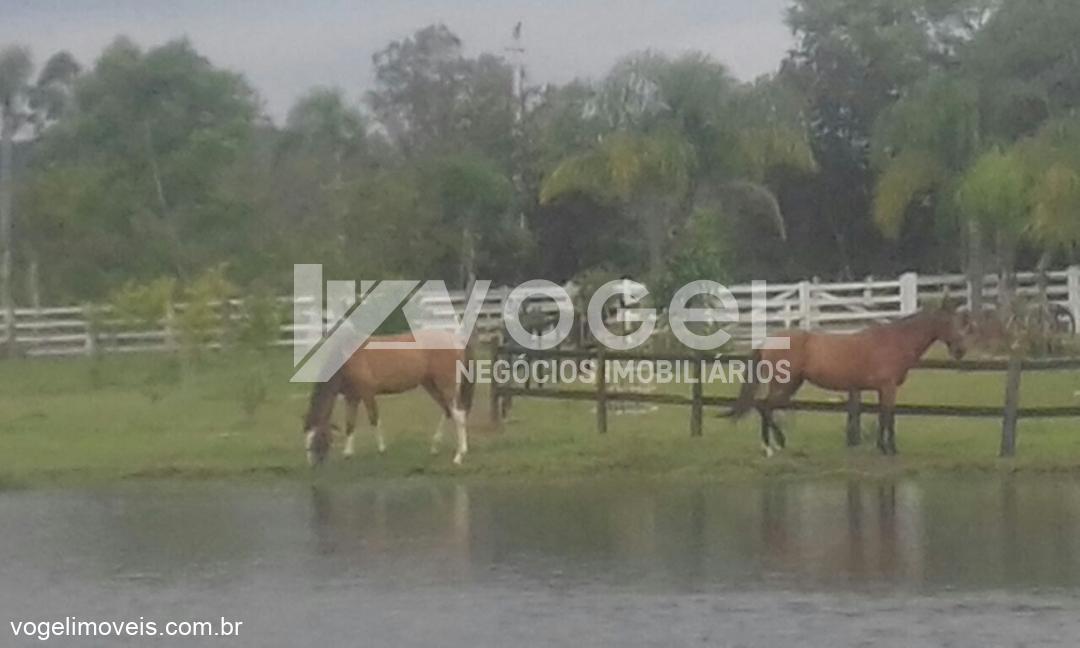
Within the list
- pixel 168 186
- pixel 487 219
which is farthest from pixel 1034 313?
pixel 168 186

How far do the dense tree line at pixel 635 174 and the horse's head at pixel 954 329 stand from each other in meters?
5.44

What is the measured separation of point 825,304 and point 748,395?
15.9 metres

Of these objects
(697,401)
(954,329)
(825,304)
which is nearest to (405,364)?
(697,401)

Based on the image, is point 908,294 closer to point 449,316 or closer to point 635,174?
point 635,174

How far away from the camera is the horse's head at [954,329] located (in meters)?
18.5

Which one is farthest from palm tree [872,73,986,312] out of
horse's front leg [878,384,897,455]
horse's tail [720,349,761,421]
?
horse's front leg [878,384,897,455]

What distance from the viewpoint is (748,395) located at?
18359 mm

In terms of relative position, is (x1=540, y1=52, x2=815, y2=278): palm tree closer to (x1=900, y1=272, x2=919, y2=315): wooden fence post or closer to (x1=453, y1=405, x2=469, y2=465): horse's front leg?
(x1=900, y1=272, x2=919, y2=315): wooden fence post

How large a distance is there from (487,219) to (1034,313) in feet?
48.2

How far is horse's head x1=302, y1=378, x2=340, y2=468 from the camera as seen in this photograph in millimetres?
18172

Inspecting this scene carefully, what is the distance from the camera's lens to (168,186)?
49.7 m

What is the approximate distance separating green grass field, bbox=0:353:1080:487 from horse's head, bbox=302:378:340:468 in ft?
0.57

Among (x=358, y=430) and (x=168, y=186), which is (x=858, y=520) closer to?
(x=358, y=430)

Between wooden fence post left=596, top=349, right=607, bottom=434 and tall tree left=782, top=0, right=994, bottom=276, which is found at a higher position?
tall tree left=782, top=0, right=994, bottom=276
